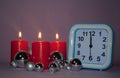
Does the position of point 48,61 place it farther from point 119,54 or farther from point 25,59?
point 119,54

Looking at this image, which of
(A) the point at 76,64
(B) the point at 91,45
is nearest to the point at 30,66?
(A) the point at 76,64

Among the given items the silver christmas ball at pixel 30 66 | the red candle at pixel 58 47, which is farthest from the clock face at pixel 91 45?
the silver christmas ball at pixel 30 66

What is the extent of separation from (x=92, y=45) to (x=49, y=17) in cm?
35

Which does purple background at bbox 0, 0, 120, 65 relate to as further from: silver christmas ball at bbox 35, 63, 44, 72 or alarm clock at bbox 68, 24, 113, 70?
silver christmas ball at bbox 35, 63, 44, 72

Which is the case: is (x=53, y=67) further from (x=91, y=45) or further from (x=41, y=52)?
(x=91, y=45)

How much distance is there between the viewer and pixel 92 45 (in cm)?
100

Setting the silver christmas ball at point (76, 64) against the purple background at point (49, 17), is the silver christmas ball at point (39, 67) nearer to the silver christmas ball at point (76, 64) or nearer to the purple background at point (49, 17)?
the silver christmas ball at point (76, 64)

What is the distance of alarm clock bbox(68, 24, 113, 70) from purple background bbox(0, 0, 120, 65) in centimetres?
20

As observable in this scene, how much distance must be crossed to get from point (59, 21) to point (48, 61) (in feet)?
1.06

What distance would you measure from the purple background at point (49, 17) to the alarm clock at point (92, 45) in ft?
0.65

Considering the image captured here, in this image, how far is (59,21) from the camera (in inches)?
48.2

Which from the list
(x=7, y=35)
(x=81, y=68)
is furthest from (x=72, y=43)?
(x=7, y=35)

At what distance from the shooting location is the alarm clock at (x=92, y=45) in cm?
95

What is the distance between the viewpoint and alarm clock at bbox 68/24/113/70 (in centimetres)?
95
